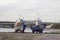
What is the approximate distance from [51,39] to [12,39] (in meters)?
2.51

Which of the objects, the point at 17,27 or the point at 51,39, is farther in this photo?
the point at 17,27

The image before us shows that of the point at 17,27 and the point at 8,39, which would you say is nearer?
the point at 8,39

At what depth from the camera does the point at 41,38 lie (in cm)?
1459

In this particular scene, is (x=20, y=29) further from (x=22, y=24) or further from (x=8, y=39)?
(x=8, y=39)

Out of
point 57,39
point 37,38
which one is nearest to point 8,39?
point 37,38

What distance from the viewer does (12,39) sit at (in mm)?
14133

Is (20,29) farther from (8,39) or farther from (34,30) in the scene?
(8,39)

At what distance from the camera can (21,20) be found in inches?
817

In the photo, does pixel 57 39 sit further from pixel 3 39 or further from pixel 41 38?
pixel 3 39

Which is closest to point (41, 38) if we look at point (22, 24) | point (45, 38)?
point (45, 38)

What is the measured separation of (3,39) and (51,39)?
3.10m

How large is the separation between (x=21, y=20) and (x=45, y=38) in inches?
257

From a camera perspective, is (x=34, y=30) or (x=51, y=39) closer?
(x=51, y=39)

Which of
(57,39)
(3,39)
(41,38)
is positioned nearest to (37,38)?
(41,38)
